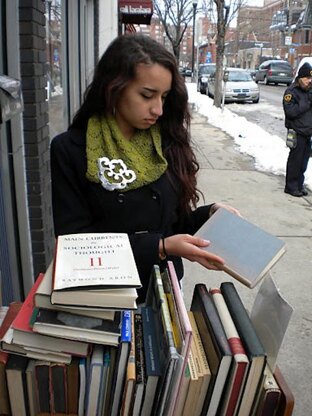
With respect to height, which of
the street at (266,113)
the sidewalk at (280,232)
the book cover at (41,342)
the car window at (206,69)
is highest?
the car window at (206,69)

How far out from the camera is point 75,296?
1.04 metres

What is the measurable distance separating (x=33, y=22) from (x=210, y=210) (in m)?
1.89

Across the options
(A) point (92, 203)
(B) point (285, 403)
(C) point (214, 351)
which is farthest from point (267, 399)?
(A) point (92, 203)

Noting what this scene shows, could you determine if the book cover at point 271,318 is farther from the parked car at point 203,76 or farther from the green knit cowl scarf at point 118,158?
the parked car at point 203,76

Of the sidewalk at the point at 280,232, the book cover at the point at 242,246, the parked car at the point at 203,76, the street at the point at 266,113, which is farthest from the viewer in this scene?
the parked car at the point at 203,76

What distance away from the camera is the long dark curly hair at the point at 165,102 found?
5.31ft

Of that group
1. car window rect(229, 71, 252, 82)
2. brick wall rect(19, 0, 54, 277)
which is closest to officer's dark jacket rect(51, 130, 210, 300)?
brick wall rect(19, 0, 54, 277)

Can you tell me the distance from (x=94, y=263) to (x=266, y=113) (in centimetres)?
1822

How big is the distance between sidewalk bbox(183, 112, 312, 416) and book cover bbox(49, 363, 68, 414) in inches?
75.2

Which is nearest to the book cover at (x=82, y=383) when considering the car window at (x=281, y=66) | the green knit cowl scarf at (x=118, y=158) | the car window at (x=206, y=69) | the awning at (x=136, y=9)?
the green knit cowl scarf at (x=118, y=158)

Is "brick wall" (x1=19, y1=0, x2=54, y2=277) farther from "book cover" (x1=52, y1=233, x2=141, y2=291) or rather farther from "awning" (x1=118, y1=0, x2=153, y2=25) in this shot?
"awning" (x1=118, y1=0, x2=153, y2=25)

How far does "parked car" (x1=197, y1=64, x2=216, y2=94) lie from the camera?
26.5 meters

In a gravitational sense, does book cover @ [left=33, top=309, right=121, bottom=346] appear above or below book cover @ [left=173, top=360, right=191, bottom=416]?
above

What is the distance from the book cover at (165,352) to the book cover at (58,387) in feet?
0.75
